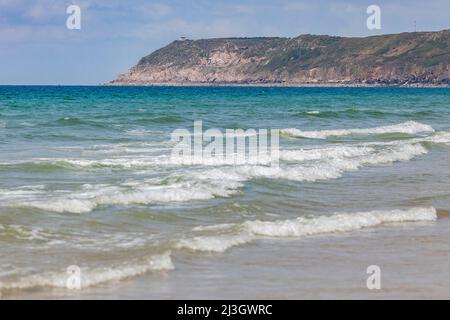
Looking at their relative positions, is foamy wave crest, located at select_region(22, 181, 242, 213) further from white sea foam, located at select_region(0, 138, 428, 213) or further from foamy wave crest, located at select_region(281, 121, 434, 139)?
foamy wave crest, located at select_region(281, 121, 434, 139)

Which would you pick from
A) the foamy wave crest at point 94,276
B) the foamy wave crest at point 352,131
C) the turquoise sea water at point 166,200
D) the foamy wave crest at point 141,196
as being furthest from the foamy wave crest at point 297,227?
the foamy wave crest at point 352,131

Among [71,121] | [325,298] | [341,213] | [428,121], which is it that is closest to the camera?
[325,298]

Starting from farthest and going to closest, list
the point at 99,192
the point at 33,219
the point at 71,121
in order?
the point at 71,121 < the point at 99,192 < the point at 33,219

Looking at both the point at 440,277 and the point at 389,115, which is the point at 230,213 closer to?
the point at 440,277

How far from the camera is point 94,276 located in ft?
29.2

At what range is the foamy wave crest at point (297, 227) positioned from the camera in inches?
421

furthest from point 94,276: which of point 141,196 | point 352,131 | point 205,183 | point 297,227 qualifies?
point 352,131

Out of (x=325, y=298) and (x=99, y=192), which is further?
(x=99, y=192)

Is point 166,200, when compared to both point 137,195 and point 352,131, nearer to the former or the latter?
point 137,195

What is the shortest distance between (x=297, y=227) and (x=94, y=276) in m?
3.93

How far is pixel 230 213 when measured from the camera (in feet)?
43.1

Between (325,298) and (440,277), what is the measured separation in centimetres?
173

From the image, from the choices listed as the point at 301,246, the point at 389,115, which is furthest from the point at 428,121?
the point at 301,246

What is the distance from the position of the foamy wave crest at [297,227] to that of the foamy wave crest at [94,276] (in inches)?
38.4
